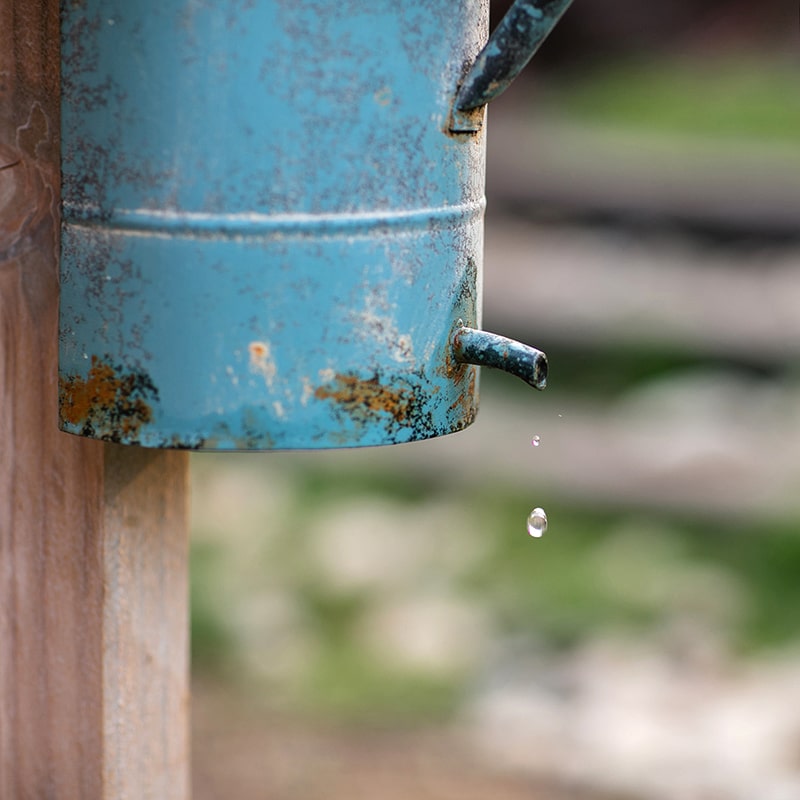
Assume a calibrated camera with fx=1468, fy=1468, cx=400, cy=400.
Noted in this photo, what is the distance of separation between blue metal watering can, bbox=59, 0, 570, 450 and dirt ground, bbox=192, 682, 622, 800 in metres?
2.48

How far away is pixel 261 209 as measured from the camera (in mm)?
1156

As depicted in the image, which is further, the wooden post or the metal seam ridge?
the wooden post

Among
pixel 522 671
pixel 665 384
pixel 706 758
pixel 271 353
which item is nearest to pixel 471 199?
pixel 271 353

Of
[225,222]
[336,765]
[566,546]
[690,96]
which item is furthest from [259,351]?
[690,96]

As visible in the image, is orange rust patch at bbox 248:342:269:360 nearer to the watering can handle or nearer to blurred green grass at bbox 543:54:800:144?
the watering can handle

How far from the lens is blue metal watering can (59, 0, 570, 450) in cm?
114

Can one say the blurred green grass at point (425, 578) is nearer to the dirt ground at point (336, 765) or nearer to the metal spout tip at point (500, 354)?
the dirt ground at point (336, 765)

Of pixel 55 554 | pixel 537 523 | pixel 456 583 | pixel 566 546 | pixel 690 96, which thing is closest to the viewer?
pixel 55 554

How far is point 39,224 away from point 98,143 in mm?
147

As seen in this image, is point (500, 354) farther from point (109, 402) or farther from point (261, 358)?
point (109, 402)

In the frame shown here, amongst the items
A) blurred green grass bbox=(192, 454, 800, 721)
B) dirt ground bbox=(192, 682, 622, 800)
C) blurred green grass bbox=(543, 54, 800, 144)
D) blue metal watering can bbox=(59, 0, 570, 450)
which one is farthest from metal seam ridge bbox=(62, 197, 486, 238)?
blurred green grass bbox=(543, 54, 800, 144)

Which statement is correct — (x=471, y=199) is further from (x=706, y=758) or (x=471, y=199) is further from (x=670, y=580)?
(x=670, y=580)

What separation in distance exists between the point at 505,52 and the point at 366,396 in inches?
11.9

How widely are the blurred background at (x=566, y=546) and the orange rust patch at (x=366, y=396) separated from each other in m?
2.46
